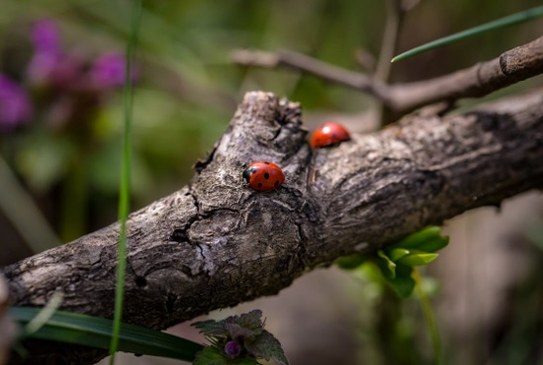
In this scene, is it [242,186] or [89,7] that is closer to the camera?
[242,186]

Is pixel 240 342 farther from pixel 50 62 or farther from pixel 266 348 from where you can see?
pixel 50 62

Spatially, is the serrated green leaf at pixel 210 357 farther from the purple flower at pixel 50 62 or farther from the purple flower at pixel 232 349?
the purple flower at pixel 50 62

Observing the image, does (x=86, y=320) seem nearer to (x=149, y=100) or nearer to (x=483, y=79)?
(x=483, y=79)

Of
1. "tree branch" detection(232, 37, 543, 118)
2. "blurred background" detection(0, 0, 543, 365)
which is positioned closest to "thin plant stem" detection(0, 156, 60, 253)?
"blurred background" detection(0, 0, 543, 365)

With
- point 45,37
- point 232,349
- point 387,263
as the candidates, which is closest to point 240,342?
point 232,349

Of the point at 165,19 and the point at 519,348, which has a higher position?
the point at 165,19

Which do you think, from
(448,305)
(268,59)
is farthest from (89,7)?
(448,305)
